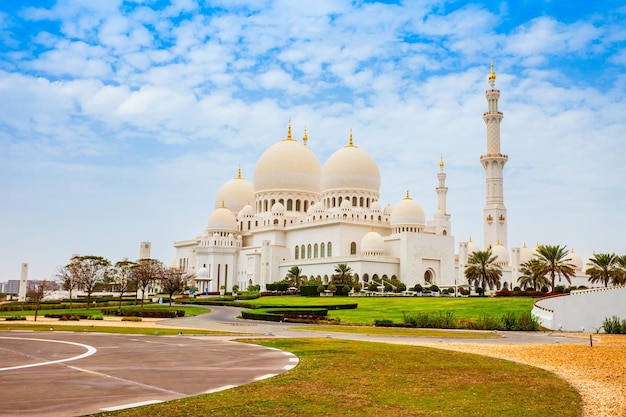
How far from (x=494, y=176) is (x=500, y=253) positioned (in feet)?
34.7

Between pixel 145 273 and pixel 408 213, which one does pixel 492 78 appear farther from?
pixel 145 273

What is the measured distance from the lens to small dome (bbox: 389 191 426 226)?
80.0m

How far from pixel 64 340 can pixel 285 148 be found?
75745 mm

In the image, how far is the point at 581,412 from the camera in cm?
946

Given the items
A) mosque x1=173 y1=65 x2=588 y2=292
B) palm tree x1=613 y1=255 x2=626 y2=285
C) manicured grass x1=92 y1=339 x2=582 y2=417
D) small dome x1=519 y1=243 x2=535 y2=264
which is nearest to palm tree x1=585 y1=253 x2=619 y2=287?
palm tree x1=613 y1=255 x2=626 y2=285

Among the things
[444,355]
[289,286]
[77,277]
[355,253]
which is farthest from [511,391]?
[355,253]

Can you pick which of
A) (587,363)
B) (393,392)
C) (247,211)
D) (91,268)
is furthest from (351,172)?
(393,392)

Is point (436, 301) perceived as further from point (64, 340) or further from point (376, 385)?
point (376, 385)

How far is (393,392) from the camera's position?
10789mm

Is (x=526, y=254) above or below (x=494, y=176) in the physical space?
below

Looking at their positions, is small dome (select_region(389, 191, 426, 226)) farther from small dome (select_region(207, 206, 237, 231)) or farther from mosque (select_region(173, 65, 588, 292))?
small dome (select_region(207, 206, 237, 231))

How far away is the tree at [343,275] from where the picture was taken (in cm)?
7069

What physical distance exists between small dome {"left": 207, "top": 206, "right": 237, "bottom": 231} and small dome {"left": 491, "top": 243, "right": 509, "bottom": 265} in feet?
130

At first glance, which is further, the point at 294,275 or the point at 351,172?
the point at 351,172
